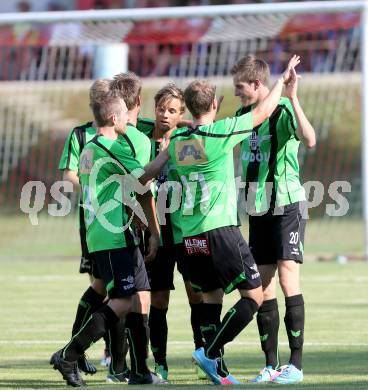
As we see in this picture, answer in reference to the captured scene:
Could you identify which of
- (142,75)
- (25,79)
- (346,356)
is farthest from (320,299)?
(25,79)

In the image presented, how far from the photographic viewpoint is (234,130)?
7371 millimetres

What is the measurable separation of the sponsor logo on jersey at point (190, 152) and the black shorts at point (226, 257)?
1.57 ft

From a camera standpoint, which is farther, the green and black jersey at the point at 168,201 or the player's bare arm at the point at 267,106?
the green and black jersey at the point at 168,201

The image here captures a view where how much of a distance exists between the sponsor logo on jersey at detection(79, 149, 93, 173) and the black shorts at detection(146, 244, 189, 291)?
103 cm

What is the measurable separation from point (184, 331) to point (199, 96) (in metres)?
4.01

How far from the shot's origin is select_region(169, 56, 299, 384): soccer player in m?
7.41

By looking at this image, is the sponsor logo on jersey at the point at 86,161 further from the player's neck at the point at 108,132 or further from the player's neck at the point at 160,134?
the player's neck at the point at 160,134

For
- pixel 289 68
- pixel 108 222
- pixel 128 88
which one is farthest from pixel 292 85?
pixel 108 222

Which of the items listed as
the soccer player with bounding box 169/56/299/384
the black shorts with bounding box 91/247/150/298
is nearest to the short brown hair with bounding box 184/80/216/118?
the soccer player with bounding box 169/56/299/384

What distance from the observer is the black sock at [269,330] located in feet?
26.3

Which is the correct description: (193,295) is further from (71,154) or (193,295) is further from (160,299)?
(71,154)

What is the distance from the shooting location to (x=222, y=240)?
749 cm

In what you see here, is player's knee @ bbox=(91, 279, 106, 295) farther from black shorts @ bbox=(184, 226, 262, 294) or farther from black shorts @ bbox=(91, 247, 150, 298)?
black shorts @ bbox=(184, 226, 262, 294)

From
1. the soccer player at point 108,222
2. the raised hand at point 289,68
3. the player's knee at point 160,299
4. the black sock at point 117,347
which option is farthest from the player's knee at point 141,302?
the raised hand at point 289,68
